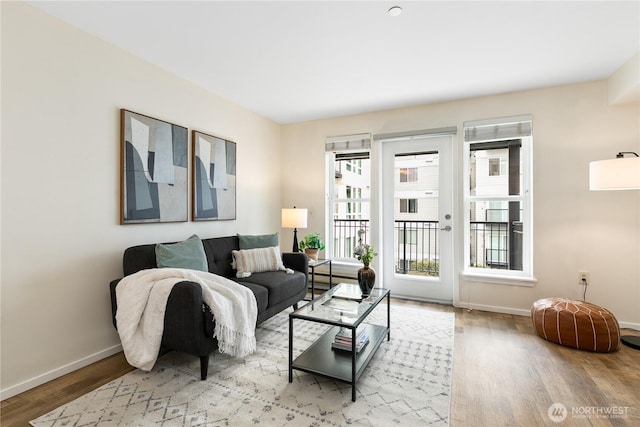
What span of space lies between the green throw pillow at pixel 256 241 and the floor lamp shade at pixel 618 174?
120 inches

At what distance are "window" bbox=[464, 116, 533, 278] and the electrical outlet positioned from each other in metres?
0.41

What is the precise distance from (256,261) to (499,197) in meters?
2.84

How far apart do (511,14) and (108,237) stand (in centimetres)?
331

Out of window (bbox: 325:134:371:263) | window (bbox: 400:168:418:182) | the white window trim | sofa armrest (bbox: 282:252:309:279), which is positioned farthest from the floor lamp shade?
sofa armrest (bbox: 282:252:309:279)

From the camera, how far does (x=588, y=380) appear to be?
197 cm

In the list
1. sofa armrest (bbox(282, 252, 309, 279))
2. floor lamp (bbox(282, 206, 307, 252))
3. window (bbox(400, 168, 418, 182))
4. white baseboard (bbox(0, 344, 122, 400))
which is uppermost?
window (bbox(400, 168, 418, 182))

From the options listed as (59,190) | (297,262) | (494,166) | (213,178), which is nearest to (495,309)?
(494,166)

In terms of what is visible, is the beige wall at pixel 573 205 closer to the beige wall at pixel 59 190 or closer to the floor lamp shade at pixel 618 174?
the floor lamp shade at pixel 618 174

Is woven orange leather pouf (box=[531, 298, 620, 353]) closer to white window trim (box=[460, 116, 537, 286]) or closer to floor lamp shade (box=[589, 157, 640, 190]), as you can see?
white window trim (box=[460, 116, 537, 286])

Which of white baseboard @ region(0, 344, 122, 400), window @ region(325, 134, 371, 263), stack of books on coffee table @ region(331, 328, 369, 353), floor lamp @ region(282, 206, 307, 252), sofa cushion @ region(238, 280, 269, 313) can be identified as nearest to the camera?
white baseboard @ region(0, 344, 122, 400)

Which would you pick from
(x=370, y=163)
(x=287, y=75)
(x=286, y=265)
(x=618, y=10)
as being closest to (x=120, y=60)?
(x=287, y=75)

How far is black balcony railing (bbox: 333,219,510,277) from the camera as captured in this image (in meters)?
3.49

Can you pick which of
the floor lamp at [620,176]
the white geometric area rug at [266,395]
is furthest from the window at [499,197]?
the white geometric area rug at [266,395]

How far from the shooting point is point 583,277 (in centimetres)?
300
